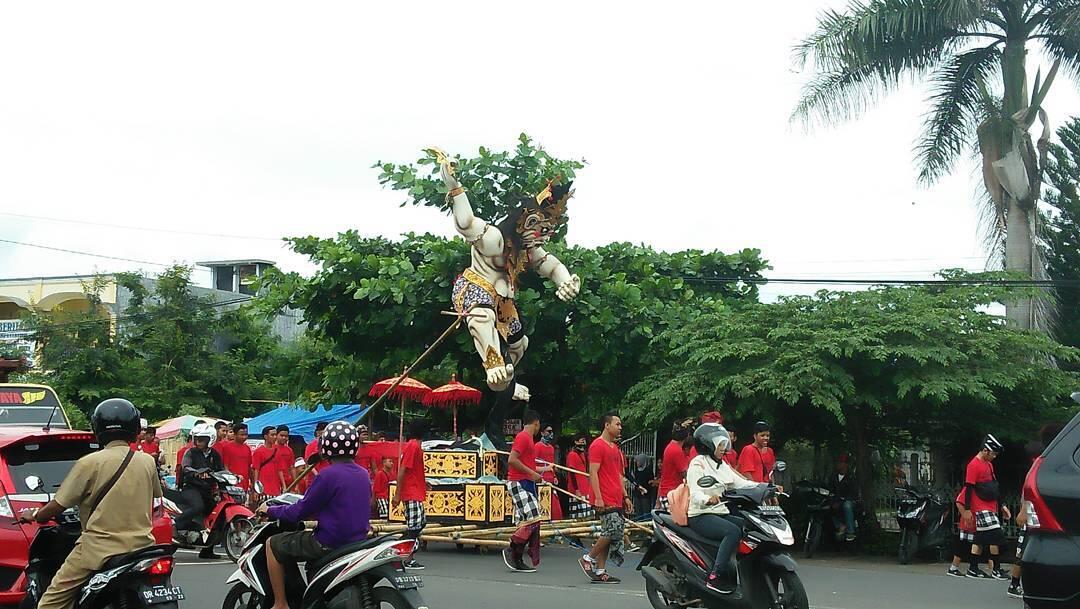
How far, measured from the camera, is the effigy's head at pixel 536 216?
701 inches

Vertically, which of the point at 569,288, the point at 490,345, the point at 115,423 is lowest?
the point at 115,423

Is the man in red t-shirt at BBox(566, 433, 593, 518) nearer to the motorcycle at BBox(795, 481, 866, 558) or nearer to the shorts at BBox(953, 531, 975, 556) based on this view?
the motorcycle at BBox(795, 481, 866, 558)

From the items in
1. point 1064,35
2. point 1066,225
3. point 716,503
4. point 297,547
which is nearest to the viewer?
point 297,547

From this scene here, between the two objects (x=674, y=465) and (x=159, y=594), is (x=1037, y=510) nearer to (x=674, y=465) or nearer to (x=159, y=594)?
(x=159, y=594)

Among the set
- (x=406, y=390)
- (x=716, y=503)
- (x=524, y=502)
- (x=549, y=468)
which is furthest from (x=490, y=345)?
(x=716, y=503)

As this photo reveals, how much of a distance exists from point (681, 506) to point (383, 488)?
7458 millimetres

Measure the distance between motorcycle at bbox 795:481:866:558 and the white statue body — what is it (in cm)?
442

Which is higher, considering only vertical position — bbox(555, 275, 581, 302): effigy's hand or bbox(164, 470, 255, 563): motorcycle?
bbox(555, 275, 581, 302): effigy's hand

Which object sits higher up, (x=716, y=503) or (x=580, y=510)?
(x=716, y=503)

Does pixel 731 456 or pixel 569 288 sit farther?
pixel 569 288

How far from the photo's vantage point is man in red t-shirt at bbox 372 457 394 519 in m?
16.4

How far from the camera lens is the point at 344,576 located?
7082 mm

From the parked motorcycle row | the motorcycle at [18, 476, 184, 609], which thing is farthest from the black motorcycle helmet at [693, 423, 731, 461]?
the motorcycle at [18, 476, 184, 609]

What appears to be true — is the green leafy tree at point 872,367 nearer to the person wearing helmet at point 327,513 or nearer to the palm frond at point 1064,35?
the palm frond at point 1064,35
